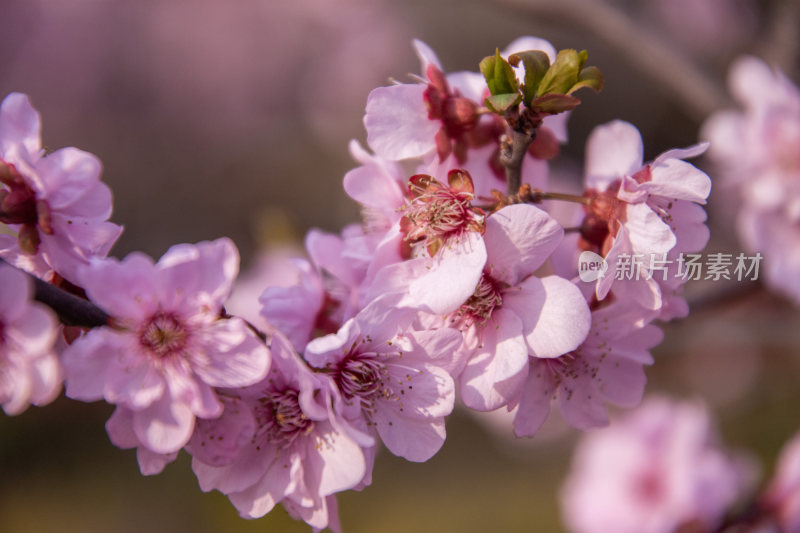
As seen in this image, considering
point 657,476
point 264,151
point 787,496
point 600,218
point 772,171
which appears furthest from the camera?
point 264,151

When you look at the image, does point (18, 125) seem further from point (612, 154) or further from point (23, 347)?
point (612, 154)

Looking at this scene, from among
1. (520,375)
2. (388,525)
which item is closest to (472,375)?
(520,375)

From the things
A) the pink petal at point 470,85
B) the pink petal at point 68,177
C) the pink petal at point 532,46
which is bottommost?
the pink petal at point 68,177

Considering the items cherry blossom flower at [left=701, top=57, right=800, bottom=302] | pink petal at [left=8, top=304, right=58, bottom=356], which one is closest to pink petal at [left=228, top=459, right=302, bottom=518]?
pink petal at [left=8, top=304, right=58, bottom=356]

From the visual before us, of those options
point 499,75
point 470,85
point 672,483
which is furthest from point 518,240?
point 672,483

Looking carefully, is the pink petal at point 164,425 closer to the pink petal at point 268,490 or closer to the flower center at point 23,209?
the pink petal at point 268,490

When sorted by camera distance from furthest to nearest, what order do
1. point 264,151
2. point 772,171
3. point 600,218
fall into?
point 264,151
point 772,171
point 600,218

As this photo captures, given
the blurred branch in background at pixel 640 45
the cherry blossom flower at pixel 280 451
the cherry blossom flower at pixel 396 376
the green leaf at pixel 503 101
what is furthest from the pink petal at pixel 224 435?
the blurred branch in background at pixel 640 45
